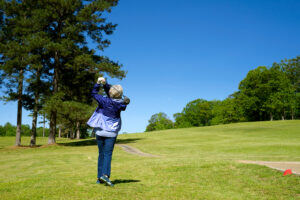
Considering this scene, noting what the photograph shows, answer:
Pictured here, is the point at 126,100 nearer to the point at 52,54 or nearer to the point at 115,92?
the point at 115,92

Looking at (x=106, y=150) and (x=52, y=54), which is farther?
(x=52, y=54)

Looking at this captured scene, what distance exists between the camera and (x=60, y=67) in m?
27.4

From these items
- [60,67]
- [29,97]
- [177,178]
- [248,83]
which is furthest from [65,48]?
[248,83]

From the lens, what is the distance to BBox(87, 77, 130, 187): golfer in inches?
221

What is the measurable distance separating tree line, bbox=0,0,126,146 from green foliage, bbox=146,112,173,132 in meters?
89.8

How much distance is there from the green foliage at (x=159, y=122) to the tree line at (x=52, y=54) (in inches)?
3534

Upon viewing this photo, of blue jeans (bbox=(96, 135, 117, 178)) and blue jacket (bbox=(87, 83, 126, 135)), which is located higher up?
blue jacket (bbox=(87, 83, 126, 135))

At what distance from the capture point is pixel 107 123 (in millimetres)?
5637

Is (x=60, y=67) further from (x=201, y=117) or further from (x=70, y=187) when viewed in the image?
(x=201, y=117)

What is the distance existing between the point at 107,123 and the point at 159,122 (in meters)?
115

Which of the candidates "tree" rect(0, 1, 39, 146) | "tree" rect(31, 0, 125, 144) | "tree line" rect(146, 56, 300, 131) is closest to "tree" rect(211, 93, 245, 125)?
"tree line" rect(146, 56, 300, 131)

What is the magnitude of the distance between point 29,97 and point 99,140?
23927mm

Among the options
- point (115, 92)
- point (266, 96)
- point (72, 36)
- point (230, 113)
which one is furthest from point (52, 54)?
point (230, 113)

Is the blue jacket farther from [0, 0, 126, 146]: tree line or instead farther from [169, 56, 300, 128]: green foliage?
[169, 56, 300, 128]: green foliage
